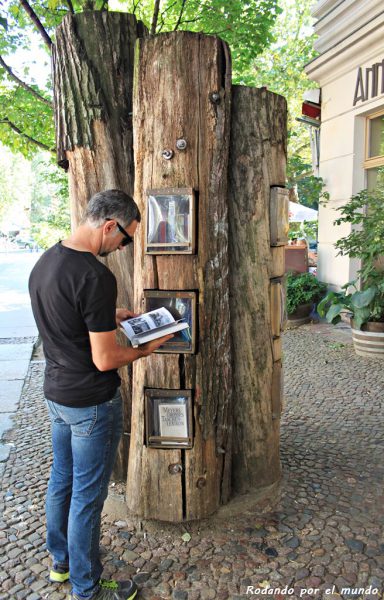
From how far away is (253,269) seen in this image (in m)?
2.89

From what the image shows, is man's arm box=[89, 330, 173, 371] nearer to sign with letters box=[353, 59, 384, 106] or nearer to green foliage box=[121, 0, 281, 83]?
Answer: green foliage box=[121, 0, 281, 83]

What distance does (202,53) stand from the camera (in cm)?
251

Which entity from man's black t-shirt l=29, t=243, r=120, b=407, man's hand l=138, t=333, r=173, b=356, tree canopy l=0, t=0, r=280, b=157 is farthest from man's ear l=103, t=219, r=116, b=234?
tree canopy l=0, t=0, r=280, b=157

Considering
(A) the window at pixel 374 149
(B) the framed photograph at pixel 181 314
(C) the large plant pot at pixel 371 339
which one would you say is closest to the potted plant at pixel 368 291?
(C) the large plant pot at pixel 371 339

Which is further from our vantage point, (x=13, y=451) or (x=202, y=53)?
(x=13, y=451)

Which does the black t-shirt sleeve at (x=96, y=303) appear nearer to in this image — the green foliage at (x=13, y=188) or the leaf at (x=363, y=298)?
the leaf at (x=363, y=298)

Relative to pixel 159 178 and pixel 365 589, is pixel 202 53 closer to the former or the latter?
pixel 159 178

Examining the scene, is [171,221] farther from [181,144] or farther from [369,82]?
[369,82]

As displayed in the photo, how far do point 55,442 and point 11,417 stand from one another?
2682 mm

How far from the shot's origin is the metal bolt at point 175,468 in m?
2.69

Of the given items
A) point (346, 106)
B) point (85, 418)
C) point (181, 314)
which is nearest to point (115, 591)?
point (85, 418)

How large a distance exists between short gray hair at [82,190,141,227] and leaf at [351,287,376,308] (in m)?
4.84

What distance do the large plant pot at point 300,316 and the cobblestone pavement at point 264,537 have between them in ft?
14.0

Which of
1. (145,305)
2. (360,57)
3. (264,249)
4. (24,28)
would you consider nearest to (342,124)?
(360,57)
